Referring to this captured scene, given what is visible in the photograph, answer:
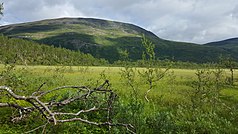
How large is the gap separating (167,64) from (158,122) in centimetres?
1091

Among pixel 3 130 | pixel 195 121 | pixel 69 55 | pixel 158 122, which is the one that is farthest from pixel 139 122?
pixel 69 55

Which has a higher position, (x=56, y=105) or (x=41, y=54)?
(x=41, y=54)

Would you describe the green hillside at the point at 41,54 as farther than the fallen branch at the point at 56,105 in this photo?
Yes

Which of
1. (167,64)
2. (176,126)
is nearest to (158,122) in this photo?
(176,126)

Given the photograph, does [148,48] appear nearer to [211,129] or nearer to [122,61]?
[122,61]

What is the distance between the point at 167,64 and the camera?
72.7 ft

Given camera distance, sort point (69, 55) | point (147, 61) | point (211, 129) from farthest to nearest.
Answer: point (69, 55), point (147, 61), point (211, 129)

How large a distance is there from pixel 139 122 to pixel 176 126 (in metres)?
1.59

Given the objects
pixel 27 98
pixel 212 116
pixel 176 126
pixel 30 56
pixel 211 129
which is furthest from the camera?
pixel 30 56

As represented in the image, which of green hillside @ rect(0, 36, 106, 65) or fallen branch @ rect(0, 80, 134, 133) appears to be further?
green hillside @ rect(0, 36, 106, 65)

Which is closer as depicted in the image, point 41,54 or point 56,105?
point 56,105

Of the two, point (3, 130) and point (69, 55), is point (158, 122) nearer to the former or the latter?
point (3, 130)

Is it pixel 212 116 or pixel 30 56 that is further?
pixel 30 56

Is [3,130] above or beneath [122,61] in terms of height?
beneath
